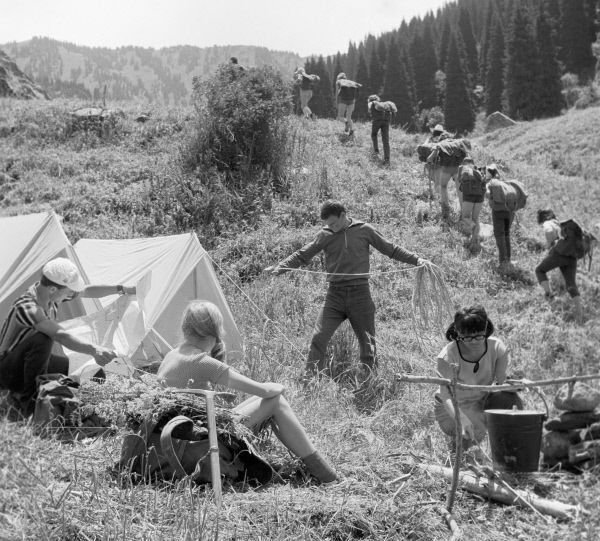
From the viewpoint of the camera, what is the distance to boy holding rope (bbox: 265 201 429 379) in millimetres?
5629

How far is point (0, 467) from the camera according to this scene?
122 inches

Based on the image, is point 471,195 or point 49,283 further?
point 471,195

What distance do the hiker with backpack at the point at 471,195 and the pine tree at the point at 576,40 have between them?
4763 cm

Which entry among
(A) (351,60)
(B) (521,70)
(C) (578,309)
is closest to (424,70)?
(B) (521,70)

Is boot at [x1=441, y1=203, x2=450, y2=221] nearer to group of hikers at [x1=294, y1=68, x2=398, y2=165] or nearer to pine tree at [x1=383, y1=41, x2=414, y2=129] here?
group of hikers at [x1=294, y1=68, x2=398, y2=165]

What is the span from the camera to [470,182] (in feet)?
31.9

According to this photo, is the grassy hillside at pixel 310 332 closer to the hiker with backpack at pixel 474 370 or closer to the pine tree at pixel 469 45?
the hiker with backpack at pixel 474 370

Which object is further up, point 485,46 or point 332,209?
point 485,46

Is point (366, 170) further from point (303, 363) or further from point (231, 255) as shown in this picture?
point (303, 363)

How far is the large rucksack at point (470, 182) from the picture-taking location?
9.60 meters

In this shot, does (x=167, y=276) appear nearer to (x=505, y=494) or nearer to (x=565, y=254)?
(x=505, y=494)

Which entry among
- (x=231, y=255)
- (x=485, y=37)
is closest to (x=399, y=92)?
(x=485, y=37)

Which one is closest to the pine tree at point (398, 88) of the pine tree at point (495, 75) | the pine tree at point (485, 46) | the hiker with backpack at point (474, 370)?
the pine tree at point (495, 75)

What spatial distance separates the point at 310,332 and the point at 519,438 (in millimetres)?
4224
